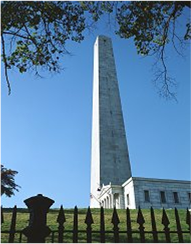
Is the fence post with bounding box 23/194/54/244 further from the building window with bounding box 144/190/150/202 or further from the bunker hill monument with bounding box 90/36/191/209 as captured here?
the building window with bounding box 144/190/150/202

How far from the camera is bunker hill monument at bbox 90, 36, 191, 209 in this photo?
95.5 ft

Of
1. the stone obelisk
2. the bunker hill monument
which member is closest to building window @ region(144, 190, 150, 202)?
the bunker hill monument

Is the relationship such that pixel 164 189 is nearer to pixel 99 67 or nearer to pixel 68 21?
pixel 68 21

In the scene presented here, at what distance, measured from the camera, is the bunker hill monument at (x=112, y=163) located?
29.1 metres

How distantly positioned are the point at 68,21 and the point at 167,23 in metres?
3.45

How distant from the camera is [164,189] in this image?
29.6 m

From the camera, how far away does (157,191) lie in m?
29.2

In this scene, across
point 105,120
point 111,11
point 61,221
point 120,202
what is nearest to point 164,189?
point 120,202

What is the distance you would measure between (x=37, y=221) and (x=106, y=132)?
130 ft

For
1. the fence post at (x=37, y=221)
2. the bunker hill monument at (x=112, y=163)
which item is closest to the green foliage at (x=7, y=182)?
the bunker hill monument at (x=112, y=163)

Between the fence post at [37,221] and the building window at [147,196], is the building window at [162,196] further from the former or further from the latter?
the fence post at [37,221]

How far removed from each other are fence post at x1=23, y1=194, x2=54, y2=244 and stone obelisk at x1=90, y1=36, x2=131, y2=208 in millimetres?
35469

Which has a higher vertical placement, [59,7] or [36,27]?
[59,7]

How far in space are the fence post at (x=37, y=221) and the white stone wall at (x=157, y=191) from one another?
25783 millimetres
